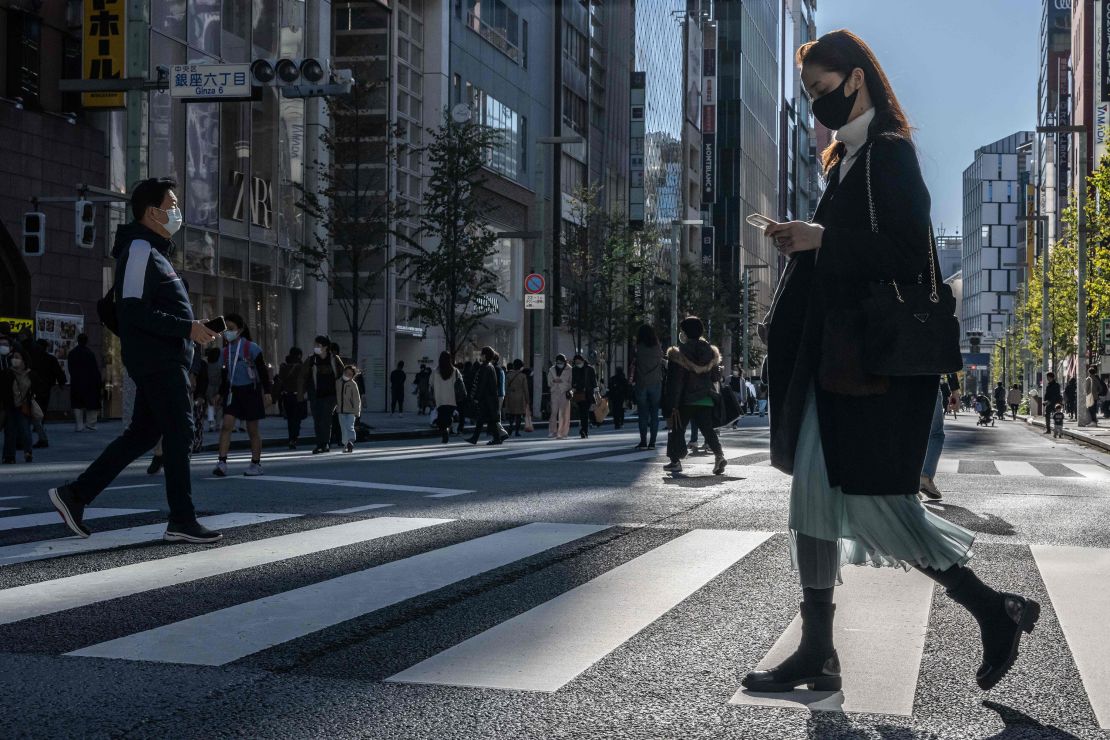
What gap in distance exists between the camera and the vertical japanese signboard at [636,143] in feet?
252

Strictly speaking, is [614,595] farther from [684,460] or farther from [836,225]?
[684,460]

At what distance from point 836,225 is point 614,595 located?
6.97 feet

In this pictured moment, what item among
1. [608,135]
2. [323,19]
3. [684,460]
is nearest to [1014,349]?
[608,135]

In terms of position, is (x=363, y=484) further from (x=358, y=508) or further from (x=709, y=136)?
(x=709, y=136)

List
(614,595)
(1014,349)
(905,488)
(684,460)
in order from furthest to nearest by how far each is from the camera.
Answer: (1014,349), (684,460), (614,595), (905,488)

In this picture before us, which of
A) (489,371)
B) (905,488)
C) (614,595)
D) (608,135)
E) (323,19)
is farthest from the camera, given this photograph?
(608,135)

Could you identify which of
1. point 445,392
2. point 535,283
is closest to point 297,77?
point 445,392

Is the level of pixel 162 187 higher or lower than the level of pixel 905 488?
higher

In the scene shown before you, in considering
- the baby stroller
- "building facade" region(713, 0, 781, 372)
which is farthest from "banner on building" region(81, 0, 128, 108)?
"building facade" region(713, 0, 781, 372)

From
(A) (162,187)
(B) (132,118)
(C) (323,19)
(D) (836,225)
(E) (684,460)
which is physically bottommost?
(E) (684,460)

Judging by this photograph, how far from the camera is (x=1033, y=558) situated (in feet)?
22.4

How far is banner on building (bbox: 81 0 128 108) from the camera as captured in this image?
26.2 meters

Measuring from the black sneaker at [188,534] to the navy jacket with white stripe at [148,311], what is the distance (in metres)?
0.76

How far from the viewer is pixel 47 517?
811 cm
